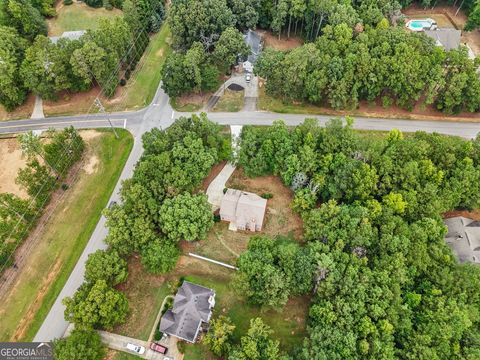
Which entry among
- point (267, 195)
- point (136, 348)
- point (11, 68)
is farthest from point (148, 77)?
point (136, 348)

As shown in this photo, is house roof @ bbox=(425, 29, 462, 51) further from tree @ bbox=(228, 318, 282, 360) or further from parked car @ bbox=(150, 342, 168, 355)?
parked car @ bbox=(150, 342, 168, 355)

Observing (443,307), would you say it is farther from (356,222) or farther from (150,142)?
(150,142)

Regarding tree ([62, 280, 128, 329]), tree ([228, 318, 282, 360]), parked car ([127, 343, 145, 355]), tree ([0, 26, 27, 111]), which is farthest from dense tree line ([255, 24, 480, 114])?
parked car ([127, 343, 145, 355])

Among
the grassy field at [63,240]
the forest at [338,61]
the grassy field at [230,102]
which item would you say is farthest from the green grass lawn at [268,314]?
the forest at [338,61]

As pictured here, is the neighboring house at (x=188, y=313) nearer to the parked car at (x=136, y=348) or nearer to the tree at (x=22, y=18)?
the parked car at (x=136, y=348)

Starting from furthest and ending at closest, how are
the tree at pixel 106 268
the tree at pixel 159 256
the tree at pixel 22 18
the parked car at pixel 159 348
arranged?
1. the tree at pixel 22 18
2. the tree at pixel 159 256
3. the tree at pixel 106 268
4. the parked car at pixel 159 348

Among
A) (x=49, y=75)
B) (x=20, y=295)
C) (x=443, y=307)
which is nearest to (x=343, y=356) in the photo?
(x=443, y=307)
